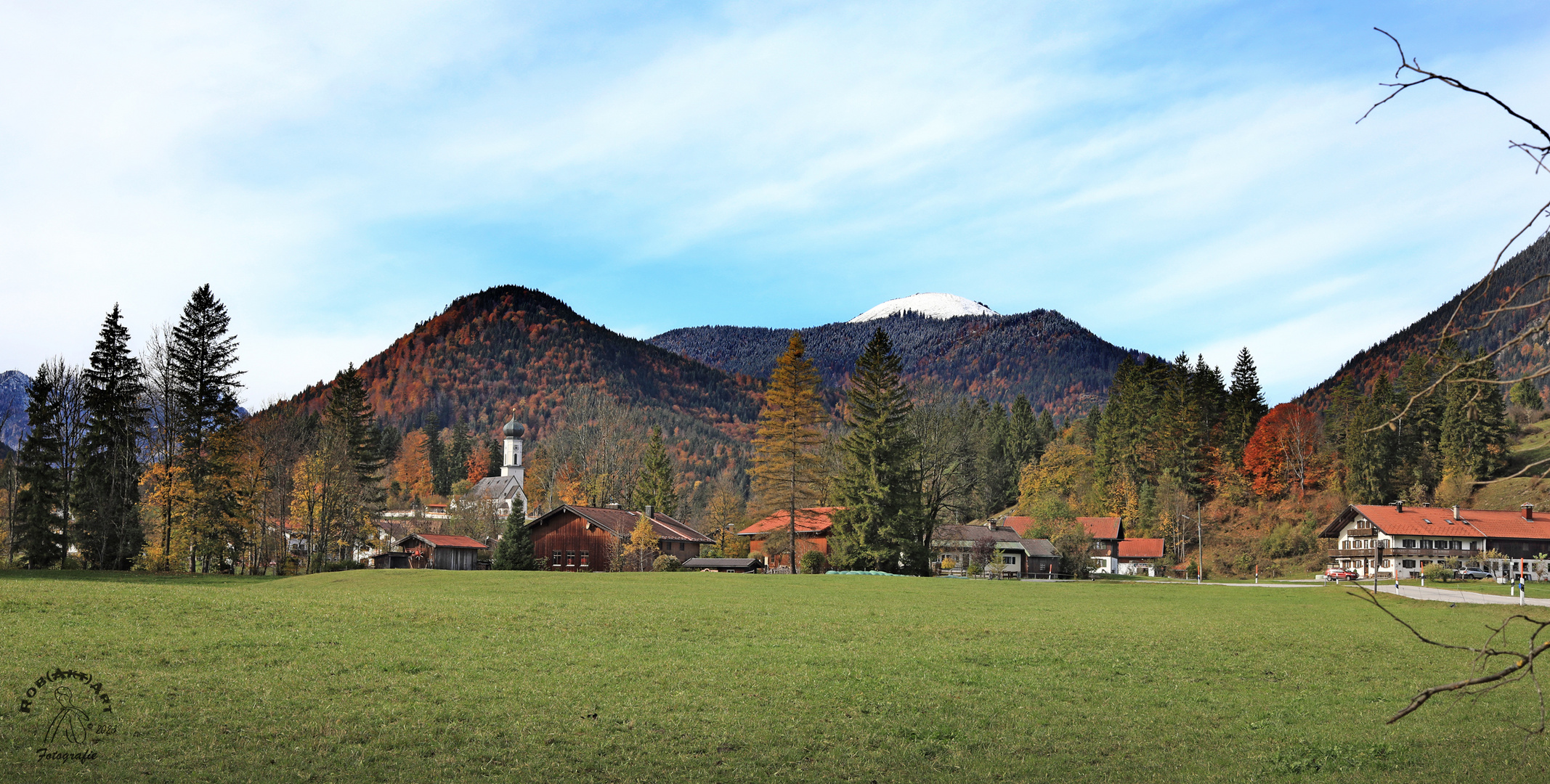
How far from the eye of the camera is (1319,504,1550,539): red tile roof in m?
80.7

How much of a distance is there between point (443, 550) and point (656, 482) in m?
22.5

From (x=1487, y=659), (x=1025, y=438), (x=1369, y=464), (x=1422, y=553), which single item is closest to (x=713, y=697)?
(x=1487, y=659)

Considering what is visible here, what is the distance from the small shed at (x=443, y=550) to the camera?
255 feet

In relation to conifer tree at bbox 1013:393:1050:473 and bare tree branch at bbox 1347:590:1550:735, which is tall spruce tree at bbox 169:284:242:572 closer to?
bare tree branch at bbox 1347:590:1550:735

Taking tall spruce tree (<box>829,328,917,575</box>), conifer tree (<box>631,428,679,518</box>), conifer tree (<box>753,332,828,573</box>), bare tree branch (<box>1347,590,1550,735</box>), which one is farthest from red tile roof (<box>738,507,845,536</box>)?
bare tree branch (<box>1347,590,1550,735</box>)

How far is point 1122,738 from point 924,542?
181 ft

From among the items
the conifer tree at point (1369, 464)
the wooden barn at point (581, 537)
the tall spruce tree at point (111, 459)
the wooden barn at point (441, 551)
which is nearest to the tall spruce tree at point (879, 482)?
the wooden barn at point (581, 537)

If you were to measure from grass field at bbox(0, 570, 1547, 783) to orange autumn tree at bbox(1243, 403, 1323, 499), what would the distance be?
78.3 m

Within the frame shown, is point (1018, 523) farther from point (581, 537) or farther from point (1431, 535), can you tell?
point (581, 537)

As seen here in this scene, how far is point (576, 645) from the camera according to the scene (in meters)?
20.2

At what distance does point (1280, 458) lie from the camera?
9881 cm

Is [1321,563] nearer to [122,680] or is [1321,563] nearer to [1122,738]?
[1122,738]

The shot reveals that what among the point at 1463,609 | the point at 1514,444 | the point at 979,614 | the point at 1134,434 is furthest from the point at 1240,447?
the point at 979,614

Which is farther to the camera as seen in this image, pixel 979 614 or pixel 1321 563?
pixel 1321 563
